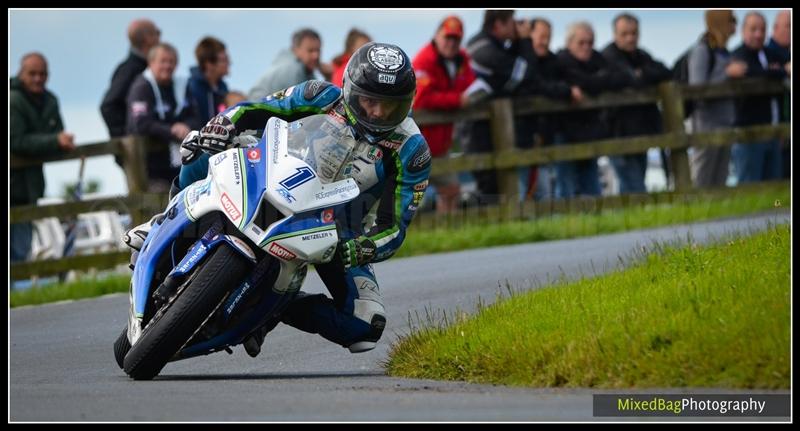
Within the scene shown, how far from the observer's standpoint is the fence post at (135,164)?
579 inches

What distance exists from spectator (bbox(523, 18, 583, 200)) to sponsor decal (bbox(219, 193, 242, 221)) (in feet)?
29.5

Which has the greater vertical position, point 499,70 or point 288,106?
point 288,106

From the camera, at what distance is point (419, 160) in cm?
830

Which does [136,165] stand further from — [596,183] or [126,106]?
[596,183]

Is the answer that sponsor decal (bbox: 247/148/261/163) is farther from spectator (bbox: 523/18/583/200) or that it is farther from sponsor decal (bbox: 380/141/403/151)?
spectator (bbox: 523/18/583/200)

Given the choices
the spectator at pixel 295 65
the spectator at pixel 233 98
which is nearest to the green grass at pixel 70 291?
the spectator at pixel 233 98

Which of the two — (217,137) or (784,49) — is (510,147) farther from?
(217,137)

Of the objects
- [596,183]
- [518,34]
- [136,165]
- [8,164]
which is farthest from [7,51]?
[596,183]

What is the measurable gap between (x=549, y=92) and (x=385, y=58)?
29.3 ft

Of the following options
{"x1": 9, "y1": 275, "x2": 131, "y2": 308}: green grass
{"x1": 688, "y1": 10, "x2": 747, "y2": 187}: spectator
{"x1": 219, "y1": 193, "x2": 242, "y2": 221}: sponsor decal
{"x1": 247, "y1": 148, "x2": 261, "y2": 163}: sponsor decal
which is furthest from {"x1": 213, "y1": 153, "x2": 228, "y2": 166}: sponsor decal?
{"x1": 688, "y1": 10, "x2": 747, "y2": 187}: spectator

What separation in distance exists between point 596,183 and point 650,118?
1171 millimetres

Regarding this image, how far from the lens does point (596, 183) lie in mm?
17828

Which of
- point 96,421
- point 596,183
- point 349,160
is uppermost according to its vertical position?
point 349,160

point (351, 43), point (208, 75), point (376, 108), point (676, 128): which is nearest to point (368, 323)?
point (376, 108)
